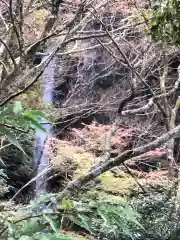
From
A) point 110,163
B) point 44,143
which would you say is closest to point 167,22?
point 110,163

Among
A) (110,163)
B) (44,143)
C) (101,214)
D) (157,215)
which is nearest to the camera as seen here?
(101,214)

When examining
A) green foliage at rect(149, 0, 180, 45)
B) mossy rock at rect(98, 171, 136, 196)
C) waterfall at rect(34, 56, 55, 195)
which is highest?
green foliage at rect(149, 0, 180, 45)

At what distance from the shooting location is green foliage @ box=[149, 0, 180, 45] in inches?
94.0

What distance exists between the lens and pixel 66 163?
6.69 meters

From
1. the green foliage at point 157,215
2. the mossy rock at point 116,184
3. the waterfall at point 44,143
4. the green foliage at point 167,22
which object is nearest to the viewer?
the green foliage at point 167,22

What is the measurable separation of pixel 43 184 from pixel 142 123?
2.51 metres

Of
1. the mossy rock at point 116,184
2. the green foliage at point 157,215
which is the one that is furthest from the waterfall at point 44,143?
the green foliage at point 157,215

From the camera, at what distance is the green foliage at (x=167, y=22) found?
7.84 ft

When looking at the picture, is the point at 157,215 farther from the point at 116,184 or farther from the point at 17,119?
the point at 17,119

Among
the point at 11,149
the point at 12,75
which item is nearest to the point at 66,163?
the point at 11,149

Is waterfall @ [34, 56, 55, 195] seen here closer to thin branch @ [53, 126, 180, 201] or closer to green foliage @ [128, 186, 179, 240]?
green foliage @ [128, 186, 179, 240]

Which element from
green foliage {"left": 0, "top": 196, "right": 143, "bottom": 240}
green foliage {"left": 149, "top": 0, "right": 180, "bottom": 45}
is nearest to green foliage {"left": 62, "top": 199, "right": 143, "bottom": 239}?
green foliage {"left": 0, "top": 196, "right": 143, "bottom": 240}

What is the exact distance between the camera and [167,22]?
8.10 ft

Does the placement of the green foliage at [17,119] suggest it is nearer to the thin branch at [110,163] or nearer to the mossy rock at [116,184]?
the thin branch at [110,163]
